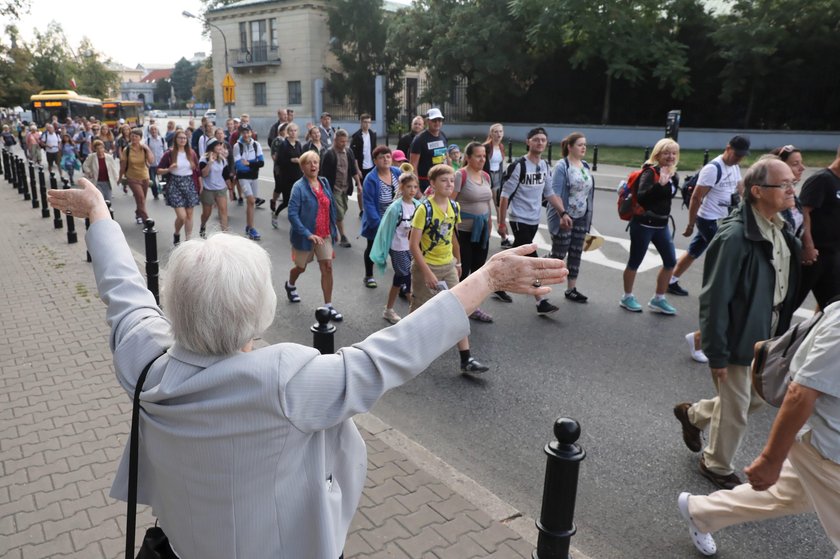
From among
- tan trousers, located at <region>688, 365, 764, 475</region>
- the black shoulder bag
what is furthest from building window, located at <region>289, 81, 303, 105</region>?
the black shoulder bag

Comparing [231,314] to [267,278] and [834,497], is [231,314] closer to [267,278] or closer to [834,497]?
[267,278]

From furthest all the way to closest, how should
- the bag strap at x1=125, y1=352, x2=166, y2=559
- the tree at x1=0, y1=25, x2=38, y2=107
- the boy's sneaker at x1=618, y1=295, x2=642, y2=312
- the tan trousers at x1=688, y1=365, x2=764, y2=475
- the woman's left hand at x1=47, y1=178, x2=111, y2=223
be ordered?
the tree at x1=0, y1=25, x2=38, y2=107 → the boy's sneaker at x1=618, y1=295, x2=642, y2=312 → the tan trousers at x1=688, y1=365, x2=764, y2=475 → the woman's left hand at x1=47, y1=178, x2=111, y2=223 → the bag strap at x1=125, y1=352, x2=166, y2=559

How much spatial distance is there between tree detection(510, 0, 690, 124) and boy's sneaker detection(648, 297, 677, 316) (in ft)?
72.4

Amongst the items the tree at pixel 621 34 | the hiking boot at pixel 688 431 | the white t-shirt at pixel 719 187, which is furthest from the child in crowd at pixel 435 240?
the tree at pixel 621 34

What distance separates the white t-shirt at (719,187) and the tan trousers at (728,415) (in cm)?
405

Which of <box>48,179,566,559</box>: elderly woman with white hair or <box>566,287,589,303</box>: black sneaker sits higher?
<box>48,179,566,559</box>: elderly woman with white hair

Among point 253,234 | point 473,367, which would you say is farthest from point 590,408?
point 253,234

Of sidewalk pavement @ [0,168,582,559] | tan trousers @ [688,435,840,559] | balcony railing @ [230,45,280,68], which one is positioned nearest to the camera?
tan trousers @ [688,435,840,559]

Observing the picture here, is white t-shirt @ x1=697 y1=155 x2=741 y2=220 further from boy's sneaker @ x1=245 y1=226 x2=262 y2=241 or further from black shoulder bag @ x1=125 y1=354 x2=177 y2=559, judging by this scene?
boy's sneaker @ x1=245 y1=226 x2=262 y2=241

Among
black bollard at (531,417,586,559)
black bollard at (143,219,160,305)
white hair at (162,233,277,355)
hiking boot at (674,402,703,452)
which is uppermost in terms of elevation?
white hair at (162,233,277,355)

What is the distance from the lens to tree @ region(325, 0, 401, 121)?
4091 cm

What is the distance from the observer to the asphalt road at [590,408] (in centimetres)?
366

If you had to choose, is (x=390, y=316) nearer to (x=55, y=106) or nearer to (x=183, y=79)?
(x=55, y=106)

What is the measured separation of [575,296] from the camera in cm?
784
